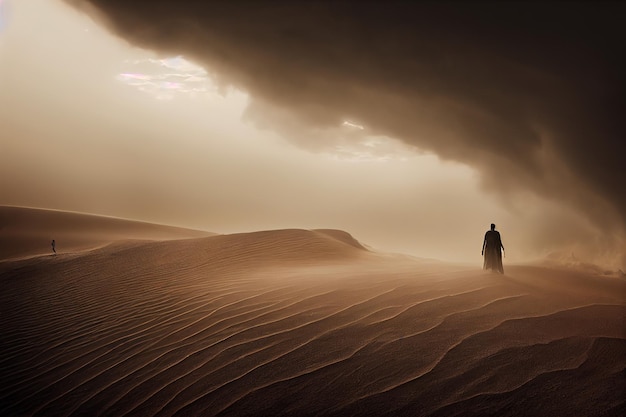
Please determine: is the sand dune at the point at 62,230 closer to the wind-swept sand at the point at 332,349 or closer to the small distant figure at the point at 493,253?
the wind-swept sand at the point at 332,349

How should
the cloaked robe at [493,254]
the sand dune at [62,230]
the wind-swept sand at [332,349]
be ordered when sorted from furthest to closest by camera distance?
the sand dune at [62,230] < the cloaked robe at [493,254] < the wind-swept sand at [332,349]

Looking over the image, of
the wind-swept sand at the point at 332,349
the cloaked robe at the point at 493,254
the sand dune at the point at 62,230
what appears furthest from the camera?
the sand dune at the point at 62,230

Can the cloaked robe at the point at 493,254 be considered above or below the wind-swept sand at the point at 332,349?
above

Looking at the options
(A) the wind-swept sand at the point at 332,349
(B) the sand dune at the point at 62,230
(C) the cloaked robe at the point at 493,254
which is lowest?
(A) the wind-swept sand at the point at 332,349

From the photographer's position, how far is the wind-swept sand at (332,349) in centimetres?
279

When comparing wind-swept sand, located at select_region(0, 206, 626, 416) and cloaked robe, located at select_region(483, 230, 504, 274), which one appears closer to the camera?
wind-swept sand, located at select_region(0, 206, 626, 416)

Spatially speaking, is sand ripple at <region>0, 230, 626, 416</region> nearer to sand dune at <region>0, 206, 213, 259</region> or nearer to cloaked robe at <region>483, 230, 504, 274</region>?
cloaked robe at <region>483, 230, 504, 274</region>

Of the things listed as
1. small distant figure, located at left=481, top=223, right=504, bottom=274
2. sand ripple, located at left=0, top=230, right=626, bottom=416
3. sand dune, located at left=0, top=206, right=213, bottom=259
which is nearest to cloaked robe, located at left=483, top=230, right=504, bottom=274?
small distant figure, located at left=481, top=223, right=504, bottom=274

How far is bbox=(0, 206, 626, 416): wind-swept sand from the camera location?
2787 millimetres

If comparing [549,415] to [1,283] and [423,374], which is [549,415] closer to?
[423,374]

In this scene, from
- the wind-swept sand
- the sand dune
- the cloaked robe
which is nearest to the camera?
the wind-swept sand

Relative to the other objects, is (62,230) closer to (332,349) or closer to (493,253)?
(493,253)

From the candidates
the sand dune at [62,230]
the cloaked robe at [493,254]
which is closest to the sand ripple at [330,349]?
the cloaked robe at [493,254]

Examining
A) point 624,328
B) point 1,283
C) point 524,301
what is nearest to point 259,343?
point 524,301
